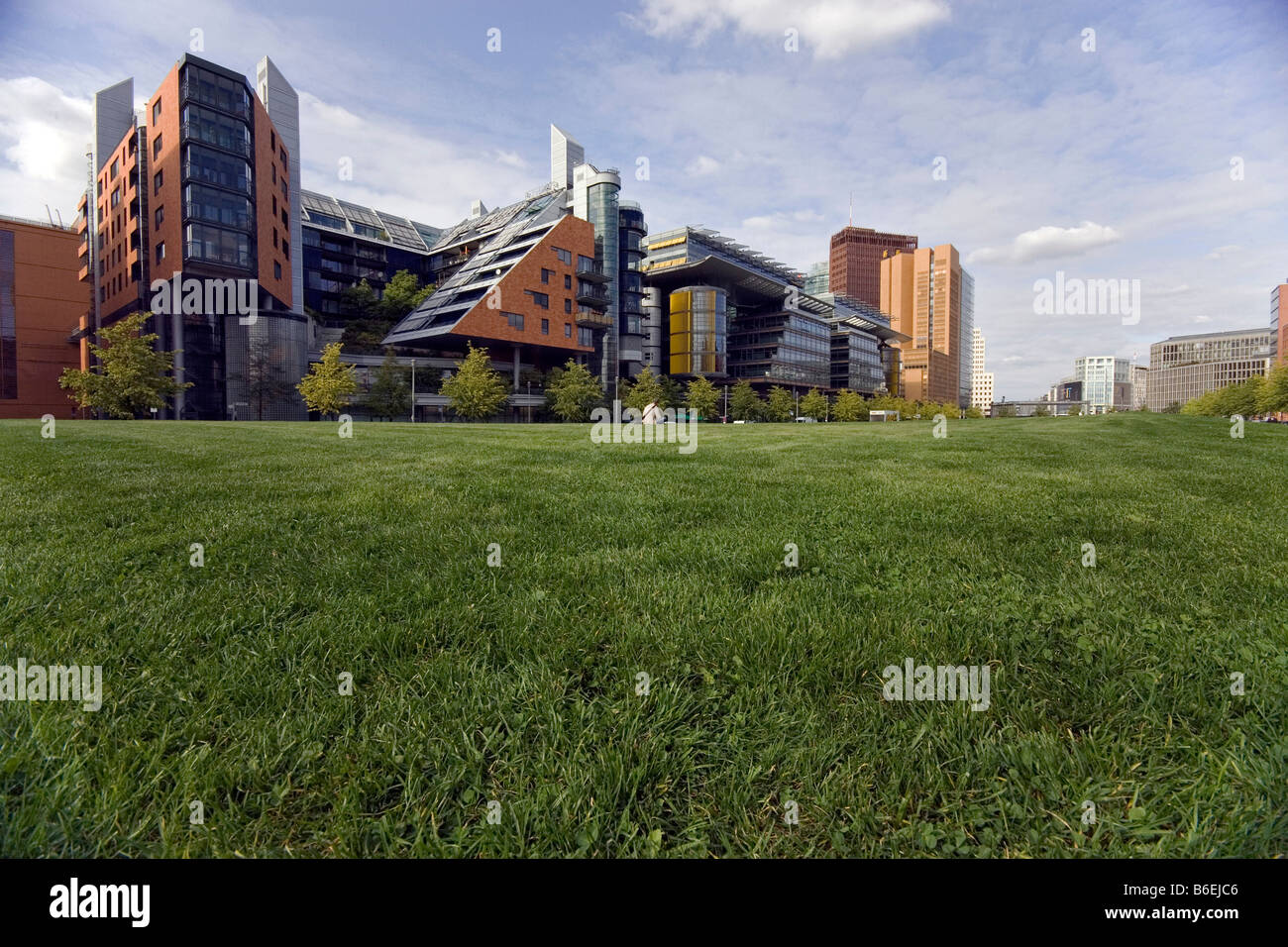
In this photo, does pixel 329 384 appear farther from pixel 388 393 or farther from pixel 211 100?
pixel 211 100

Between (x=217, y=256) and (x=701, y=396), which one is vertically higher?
(x=217, y=256)

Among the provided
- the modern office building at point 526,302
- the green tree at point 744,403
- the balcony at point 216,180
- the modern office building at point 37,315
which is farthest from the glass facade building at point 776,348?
the modern office building at point 37,315

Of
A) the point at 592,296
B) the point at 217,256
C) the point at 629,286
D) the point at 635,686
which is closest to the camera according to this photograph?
the point at 635,686

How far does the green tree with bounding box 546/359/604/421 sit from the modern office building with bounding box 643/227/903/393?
43253 mm

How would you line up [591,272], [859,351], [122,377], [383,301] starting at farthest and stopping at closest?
1. [859,351]
2. [383,301]
3. [591,272]
4. [122,377]

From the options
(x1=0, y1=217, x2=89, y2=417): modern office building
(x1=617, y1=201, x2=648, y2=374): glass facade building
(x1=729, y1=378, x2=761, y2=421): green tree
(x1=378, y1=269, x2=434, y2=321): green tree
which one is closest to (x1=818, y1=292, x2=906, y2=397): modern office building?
(x1=729, y1=378, x2=761, y2=421): green tree

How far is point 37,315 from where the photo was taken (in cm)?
7944

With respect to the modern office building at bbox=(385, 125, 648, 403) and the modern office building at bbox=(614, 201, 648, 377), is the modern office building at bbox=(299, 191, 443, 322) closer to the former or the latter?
the modern office building at bbox=(385, 125, 648, 403)

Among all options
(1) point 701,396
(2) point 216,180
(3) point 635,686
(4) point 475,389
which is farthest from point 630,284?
(3) point 635,686

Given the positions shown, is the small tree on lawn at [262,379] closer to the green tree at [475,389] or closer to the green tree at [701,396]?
the green tree at [475,389]

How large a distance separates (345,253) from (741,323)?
83.8 m

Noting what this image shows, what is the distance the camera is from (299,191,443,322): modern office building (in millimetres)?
94875
